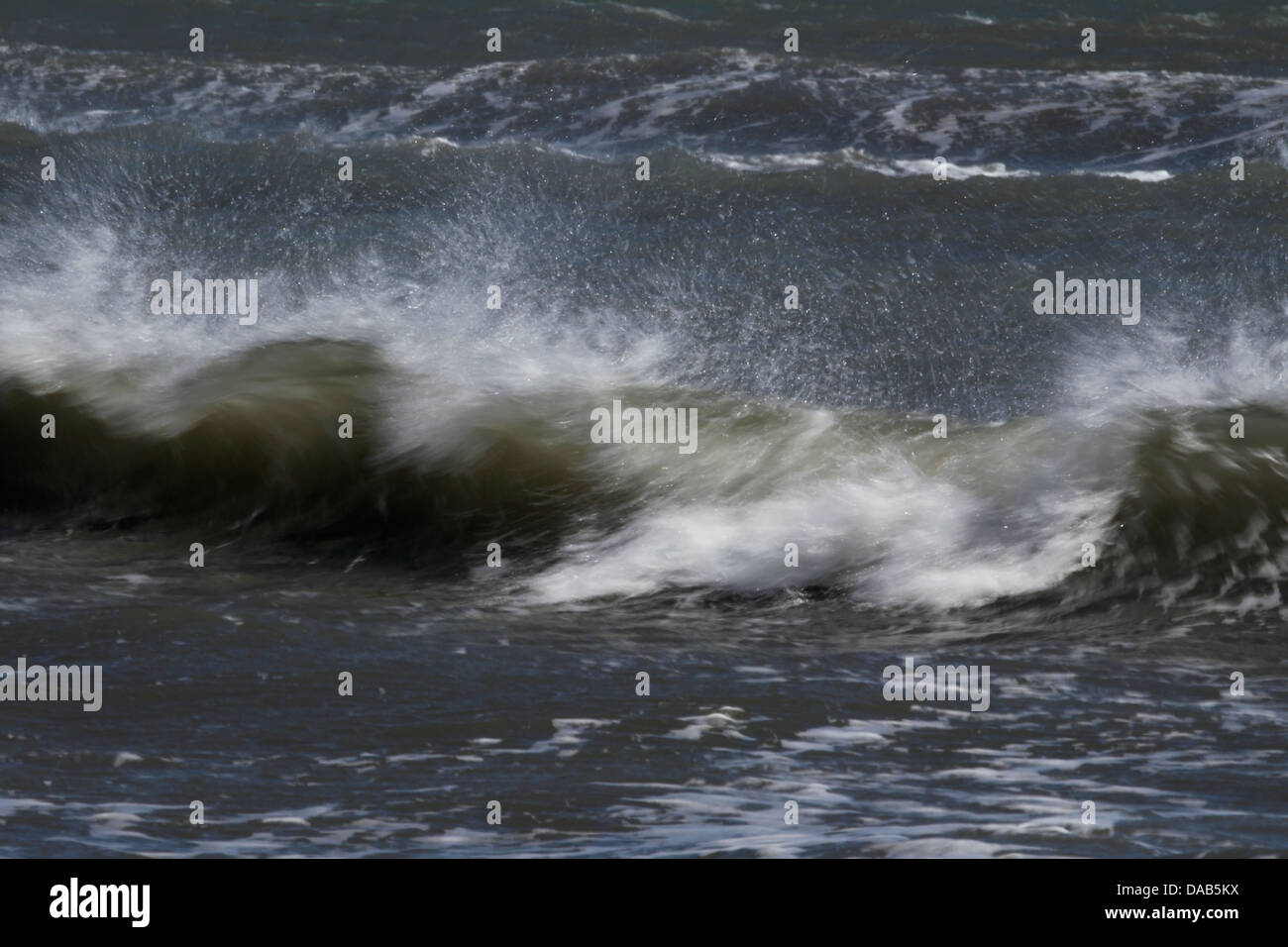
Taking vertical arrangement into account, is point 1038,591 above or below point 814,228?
below

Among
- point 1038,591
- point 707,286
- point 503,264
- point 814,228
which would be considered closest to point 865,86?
point 814,228

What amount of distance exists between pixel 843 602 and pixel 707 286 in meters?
4.74

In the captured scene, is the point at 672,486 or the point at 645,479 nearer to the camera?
the point at 672,486

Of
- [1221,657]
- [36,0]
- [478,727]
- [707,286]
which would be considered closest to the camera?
[478,727]

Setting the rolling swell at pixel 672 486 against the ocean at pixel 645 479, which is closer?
the ocean at pixel 645 479

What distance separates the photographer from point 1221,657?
20.2 feet

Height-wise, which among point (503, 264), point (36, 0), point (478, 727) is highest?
point (36, 0)

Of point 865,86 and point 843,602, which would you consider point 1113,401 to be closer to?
point 843,602

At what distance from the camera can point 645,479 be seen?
7973mm

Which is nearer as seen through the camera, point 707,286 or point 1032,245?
point 707,286

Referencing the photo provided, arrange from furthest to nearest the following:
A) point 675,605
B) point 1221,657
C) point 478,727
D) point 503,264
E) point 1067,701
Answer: point 503,264 < point 675,605 < point 1221,657 < point 1067,701 < point 478,727

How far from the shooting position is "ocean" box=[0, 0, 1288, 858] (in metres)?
4.80

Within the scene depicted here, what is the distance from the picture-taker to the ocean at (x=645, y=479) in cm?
480

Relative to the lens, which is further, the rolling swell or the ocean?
the rolling swell
